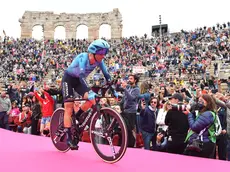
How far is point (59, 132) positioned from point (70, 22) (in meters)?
48.6

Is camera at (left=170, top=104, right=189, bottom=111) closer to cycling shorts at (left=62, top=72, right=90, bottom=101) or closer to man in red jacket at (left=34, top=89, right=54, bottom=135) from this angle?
cycling shorts at (left=62, top=72, right=90, bottom=101)

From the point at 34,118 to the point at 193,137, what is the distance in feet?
19.6

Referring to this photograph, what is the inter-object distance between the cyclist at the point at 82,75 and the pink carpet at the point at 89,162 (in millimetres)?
360

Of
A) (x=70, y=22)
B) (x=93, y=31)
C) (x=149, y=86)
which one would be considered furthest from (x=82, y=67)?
(x=70, y=22)

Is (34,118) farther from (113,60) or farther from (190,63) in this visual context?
(113,60)

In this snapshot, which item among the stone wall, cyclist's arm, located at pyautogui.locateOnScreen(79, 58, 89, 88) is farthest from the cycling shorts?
the stone wall

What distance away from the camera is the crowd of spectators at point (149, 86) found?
19.4 ft

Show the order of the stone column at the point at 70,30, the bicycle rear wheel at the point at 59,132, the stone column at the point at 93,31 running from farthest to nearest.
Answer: the stone column at the point at 70,30 < the stone column at the point at 93,31 < the bicycle rear wheel at the point at 59,132

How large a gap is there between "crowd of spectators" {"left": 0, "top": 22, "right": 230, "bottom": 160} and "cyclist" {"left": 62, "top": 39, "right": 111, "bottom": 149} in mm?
519

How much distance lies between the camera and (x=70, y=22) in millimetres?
51719

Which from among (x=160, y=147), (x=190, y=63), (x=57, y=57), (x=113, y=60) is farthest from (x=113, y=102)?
(x=57, y=57)

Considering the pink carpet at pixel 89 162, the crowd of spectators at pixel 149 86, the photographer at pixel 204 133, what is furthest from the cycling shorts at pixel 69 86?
the photographer at pixel 204 133

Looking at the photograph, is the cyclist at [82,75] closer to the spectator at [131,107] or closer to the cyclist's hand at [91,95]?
the cyclist's hand at [91,95]

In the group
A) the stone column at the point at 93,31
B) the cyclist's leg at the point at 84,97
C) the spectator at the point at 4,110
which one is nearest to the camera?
the cyclist's leg at the point at 84,97
